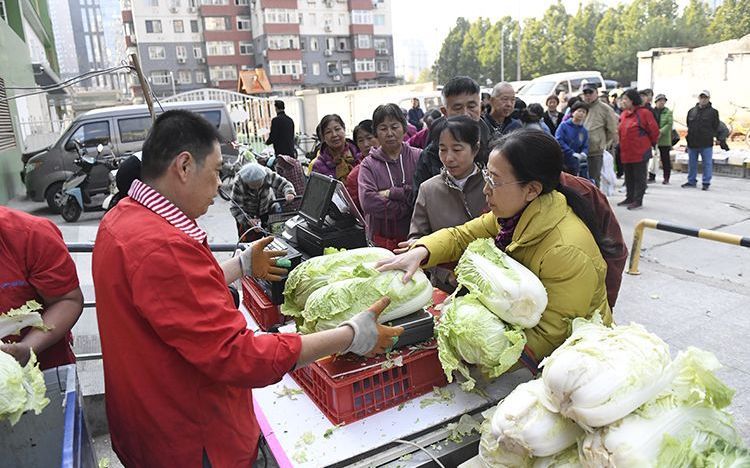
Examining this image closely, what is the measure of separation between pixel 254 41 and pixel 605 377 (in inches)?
2319

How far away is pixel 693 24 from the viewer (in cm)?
4272

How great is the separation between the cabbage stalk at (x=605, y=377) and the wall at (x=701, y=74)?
63.7ft

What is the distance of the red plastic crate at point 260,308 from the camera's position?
277 cm

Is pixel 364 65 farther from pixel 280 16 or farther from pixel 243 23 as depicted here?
pixel 243 23

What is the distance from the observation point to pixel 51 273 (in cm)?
211

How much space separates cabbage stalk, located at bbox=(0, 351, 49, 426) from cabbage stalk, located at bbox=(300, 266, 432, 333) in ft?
3.24

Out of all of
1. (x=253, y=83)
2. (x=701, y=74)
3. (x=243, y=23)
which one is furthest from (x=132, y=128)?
(x=243, y=23)

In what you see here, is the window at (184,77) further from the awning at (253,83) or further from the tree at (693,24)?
the tree at (693,24)

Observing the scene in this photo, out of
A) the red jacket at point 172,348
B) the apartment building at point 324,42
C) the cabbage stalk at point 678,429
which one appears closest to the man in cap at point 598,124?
the cabbage stalk at point 678,429

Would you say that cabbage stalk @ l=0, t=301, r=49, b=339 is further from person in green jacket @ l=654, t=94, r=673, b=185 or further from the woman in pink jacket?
person in green jacket @ l=654, t=94, r=673, b=185

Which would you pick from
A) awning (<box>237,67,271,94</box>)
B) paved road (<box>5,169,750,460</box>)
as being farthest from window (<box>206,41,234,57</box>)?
paved road (<box>5,169,750,460</box>)

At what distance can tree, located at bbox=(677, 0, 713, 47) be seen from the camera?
139 ft

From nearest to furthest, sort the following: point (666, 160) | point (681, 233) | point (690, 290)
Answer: point (681, 233), point (690, 290), point (666, 160)

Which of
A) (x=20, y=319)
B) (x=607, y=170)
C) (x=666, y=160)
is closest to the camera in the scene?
(x=20, y=319)
